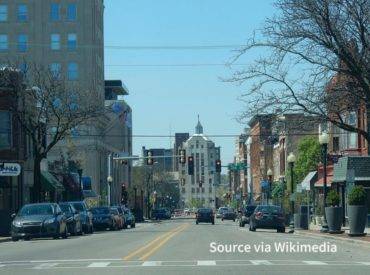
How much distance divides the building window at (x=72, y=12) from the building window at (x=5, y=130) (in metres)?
52.6

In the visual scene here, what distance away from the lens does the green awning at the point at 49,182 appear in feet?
198

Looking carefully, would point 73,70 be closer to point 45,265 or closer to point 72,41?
point 72,41

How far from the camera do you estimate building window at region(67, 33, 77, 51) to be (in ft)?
335

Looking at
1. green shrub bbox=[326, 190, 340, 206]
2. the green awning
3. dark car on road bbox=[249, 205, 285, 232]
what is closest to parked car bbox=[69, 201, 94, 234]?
dark car on road bbox=[249, 205, 285, 232]

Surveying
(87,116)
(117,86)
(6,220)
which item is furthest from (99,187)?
(6,220)

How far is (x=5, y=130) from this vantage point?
51500 millimetres

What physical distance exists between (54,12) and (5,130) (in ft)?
176

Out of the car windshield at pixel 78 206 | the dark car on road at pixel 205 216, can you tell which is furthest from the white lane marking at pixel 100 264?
the dark car on road at pixel 205 216

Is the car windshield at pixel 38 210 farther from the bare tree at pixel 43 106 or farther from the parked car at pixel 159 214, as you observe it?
the parked car at pixel 159 214

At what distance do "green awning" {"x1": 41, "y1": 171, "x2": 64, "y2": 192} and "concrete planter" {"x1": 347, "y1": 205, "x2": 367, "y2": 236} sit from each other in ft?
109

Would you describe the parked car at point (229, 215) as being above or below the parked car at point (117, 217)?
below

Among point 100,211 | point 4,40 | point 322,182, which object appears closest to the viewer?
point 100,211

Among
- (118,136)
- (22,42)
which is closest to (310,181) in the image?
(22,42)

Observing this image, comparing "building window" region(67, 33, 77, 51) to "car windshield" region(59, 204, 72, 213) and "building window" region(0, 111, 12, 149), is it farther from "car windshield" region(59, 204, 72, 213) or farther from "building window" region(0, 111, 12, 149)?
"car windshield" region(59, 204, 72, 213)
